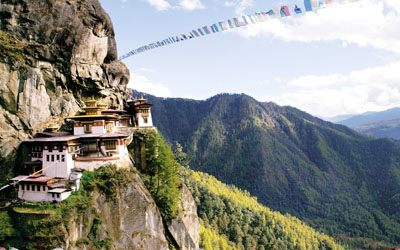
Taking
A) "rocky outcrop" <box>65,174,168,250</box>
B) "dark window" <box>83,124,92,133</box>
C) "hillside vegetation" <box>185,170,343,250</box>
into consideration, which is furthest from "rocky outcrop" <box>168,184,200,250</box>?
"hillside vegetation" <box>185,170,343,250</box>

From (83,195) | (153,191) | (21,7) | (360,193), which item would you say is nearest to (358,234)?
(360,193)

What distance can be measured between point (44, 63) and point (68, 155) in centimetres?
1233

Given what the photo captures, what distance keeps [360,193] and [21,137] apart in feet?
689

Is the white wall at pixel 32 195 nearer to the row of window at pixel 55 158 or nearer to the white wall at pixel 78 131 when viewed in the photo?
the row of window at pixel 55 158

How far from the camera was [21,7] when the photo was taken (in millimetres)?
35938

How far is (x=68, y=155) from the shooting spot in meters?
32.4

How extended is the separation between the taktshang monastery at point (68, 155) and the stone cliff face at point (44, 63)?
225 cm

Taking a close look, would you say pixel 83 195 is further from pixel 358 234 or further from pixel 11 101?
pixel 358 234

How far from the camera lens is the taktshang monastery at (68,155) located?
2981 centimetres

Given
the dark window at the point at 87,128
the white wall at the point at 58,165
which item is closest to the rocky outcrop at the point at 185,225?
the white wall at the point at 58,165

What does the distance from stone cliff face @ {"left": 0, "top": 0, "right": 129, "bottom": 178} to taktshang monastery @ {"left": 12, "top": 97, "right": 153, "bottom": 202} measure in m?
2.25

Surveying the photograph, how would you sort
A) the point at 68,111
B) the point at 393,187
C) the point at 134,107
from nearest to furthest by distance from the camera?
the point at 68,111 < the point at 134,107 < the point at 393,187

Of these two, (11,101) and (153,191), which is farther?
(153,191)

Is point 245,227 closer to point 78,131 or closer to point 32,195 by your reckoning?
point 78,131
